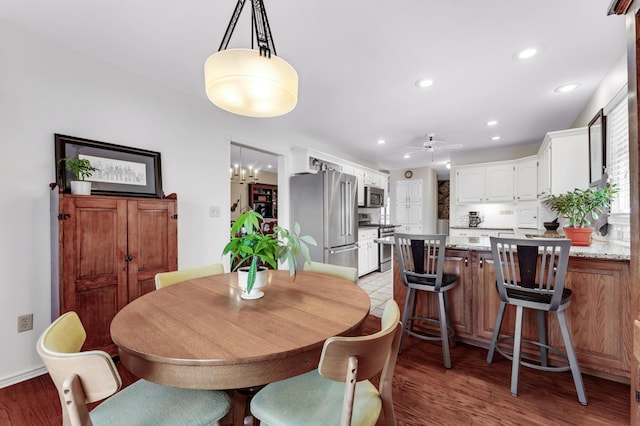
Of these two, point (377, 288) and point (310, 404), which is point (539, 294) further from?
point (377, 288)

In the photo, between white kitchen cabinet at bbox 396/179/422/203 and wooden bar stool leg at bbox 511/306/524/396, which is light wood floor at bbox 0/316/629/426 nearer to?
wooden bar stool leg at bbox 511/306/524/396

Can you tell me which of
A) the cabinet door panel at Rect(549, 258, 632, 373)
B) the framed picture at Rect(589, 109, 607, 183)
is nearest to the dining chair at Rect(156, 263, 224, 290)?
the cabinet door panel at Rect(549, 258, 632, 373)

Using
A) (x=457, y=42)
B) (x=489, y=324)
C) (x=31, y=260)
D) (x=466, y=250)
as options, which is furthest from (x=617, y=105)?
(x=31, y=260)

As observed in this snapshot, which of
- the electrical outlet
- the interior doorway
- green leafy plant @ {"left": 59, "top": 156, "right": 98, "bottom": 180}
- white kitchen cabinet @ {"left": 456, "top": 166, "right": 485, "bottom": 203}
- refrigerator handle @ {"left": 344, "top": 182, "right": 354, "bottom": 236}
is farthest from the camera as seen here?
the interior doorway

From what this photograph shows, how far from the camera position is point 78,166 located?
2.04 meters

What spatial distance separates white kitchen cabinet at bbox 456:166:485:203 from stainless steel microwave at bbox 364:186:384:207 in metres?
1.58

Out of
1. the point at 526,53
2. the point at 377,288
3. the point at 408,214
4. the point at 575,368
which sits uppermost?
the point at 526,53

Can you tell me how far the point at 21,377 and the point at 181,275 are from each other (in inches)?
54.0

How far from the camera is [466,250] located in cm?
236

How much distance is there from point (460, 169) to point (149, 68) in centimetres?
550

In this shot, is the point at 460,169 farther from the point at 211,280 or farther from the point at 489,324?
the point at 211,280

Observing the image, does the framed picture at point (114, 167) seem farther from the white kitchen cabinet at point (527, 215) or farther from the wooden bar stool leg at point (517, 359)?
the white kitchen cabinet at point (527, 215)

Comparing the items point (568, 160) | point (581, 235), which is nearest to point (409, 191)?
point (568, 160)

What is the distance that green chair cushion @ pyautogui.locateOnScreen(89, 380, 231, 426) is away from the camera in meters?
0.95
